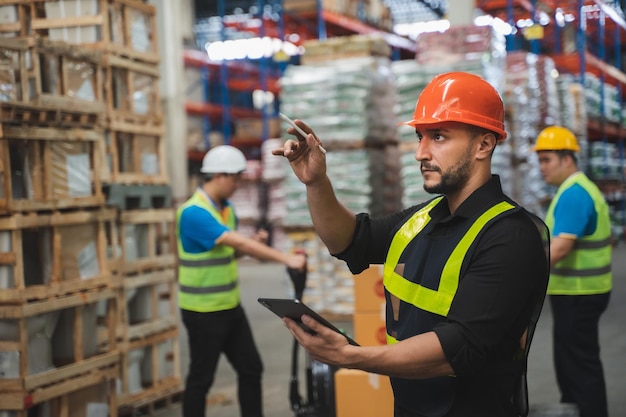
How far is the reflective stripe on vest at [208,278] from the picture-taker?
4.64 metres

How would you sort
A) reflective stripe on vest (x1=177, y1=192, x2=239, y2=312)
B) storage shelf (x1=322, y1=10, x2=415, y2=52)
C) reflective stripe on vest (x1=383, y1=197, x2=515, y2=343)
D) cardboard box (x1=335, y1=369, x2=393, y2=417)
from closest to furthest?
reflective stripe on vest (x1=383, y1=197, x2=515, y2=343) < cardboard box (x1=335, y1=369, x2=393, y2=417) < reflective stripe on vest (x1=177, y1=192, x2=239, y2=312) < storage shelf (x1=322, y1=10, x2=415, y2=52)

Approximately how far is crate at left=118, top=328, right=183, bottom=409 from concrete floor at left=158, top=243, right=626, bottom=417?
18cm

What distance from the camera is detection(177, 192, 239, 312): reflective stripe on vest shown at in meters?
4.64

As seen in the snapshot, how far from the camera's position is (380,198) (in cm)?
963

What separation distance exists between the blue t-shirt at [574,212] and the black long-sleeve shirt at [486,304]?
250 centimetres

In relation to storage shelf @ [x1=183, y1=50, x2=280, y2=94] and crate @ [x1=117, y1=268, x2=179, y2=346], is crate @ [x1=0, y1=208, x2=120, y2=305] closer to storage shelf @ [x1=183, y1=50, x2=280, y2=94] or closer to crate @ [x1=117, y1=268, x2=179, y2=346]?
crate @ [x1=117, y1=268, x2=179, y2=346]

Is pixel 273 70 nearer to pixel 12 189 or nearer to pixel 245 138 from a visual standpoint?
pixel 245 138

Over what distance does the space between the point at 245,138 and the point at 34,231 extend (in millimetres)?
13821

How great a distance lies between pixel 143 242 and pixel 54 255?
124cm

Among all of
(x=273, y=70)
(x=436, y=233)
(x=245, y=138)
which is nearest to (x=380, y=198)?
(x=436, y=233)

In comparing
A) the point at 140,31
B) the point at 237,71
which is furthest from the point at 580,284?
the point at 237,71

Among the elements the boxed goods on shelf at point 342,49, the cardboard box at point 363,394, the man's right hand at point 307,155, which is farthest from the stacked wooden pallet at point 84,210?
the boxed goods on shelf at point 342,49

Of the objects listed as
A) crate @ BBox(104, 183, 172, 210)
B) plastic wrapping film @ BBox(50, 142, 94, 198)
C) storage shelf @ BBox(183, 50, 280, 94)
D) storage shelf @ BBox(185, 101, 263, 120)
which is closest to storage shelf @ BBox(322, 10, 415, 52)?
storage shelf @ BBox(183, 50, 280, 94)

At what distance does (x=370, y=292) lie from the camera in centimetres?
462
